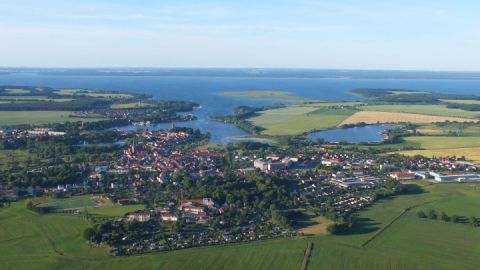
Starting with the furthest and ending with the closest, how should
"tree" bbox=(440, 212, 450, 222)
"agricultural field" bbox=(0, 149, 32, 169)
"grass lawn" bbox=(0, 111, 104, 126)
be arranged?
"grass lawn" bbox=(0, 111, 104, 126)
"agricultural field" bbox=(0, 149, 32, 169)
"tree" bbox=(440, 212, 450, 222)

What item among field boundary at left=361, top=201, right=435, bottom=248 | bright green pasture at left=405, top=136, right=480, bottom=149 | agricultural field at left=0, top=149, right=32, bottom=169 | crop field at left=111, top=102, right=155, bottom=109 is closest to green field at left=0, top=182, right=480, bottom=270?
field boundary at left=361, top=201, right=435, bottom=248

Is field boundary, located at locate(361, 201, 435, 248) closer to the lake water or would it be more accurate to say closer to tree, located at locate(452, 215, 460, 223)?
tree, located at locate(452, 215, 460, 223)

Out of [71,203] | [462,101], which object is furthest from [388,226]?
[462,101]

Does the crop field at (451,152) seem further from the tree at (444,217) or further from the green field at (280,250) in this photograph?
the tree at (444,217)

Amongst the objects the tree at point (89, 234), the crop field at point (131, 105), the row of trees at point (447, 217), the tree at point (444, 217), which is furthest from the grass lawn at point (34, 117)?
the tree at point (444, 217)

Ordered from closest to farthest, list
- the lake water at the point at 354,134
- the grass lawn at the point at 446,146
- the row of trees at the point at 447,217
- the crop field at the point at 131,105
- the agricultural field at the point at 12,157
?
the row of trees at the point at 447,217
the agricultural field at the point at 12,157
the grass lawn at the point at 446,146
the lake water at the point at 354,134
the crop field at the point at 131,105

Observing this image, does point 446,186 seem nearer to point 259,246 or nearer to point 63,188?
point 259,246
